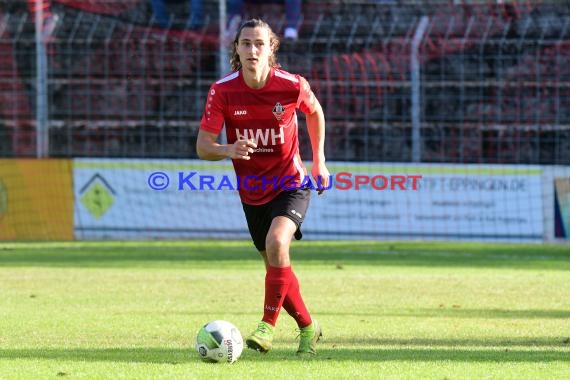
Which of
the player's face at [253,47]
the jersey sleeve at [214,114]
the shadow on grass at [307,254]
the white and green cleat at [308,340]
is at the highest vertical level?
the player's face at [253,47]

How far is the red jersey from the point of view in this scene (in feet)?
26.9

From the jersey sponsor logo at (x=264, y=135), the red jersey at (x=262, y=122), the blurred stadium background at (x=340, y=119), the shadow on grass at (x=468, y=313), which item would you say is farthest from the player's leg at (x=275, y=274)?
the blurred stadium background at (x=340, y=119)

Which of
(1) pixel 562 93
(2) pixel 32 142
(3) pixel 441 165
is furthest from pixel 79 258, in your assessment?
(1) pixel 562 93

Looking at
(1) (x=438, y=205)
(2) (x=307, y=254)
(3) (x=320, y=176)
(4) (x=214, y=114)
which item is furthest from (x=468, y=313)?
(1) (x=438, y=205)

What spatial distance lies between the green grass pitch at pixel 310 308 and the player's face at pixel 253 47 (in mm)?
1795

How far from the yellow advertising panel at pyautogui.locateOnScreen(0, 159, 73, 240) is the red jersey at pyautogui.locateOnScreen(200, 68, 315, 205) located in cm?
1292

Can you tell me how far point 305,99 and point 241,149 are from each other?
0.76 m

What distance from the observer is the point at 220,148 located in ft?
26.2

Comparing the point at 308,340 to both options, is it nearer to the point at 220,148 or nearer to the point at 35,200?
the point at 220,148

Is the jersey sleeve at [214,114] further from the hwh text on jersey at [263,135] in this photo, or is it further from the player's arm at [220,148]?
the hwh text on jersey at [263,135]

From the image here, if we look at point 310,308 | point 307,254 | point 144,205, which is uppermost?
point 144,205

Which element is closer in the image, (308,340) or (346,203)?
(308,340)

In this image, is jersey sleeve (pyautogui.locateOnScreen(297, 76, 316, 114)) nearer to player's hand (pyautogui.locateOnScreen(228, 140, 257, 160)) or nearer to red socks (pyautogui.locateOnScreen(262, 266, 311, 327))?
player's hand (pyautogui.locateOnScreen(228, 140, 257, 160))

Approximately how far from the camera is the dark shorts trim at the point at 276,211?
822 centimetres
